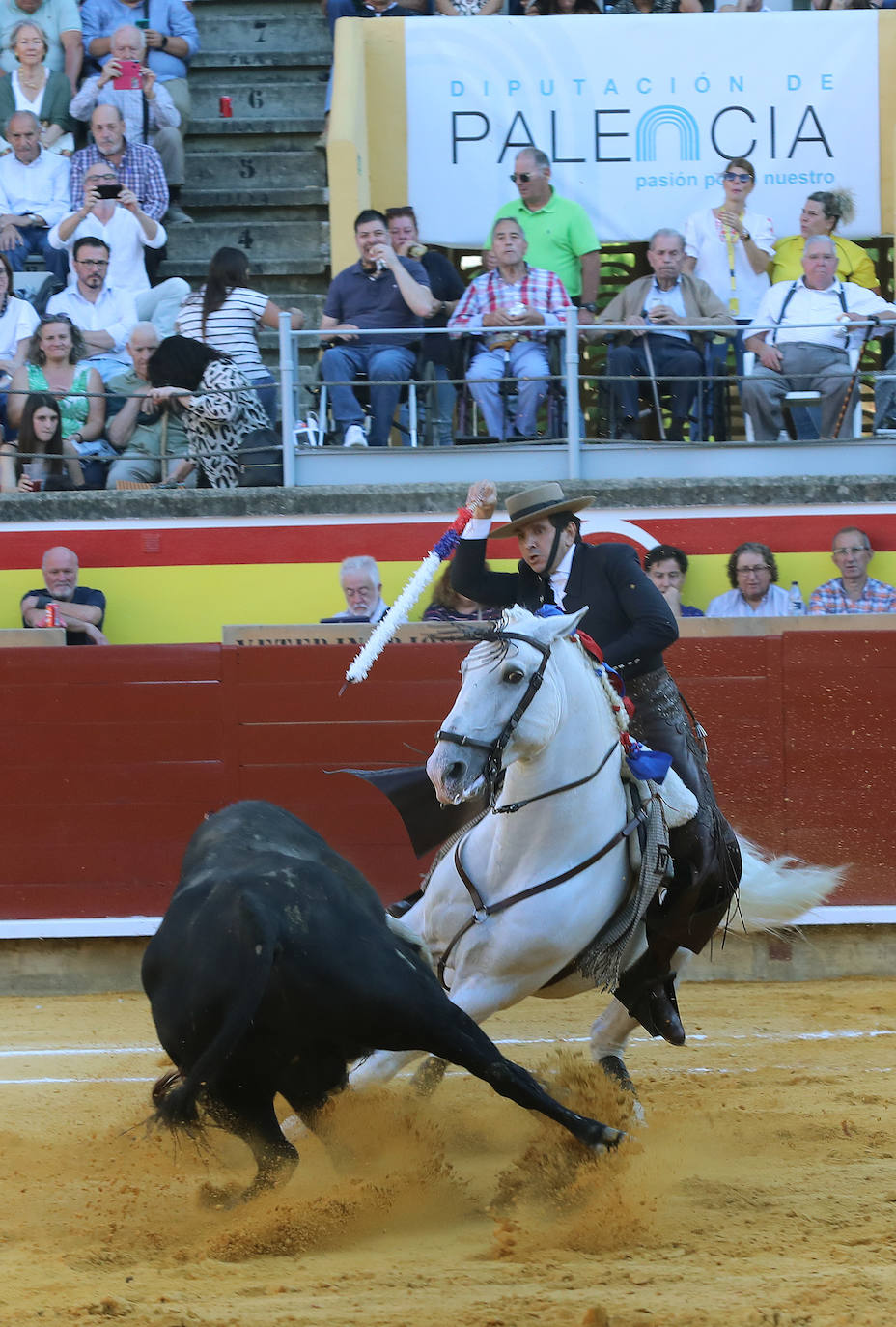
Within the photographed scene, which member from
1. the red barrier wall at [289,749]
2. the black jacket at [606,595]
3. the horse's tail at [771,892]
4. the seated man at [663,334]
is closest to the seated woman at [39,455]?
the red barrier wall at [289,749]

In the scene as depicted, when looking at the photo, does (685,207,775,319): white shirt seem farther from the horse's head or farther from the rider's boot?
the horse's head

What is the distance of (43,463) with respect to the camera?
8602 mm

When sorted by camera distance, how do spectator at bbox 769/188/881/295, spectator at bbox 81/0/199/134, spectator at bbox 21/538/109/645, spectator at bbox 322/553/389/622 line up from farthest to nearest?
spectator at bbox 81/0/199/134 → spectator at bbox 769/188/881/295 → spectator at bbox 21/538/109/645 → spectator at bbox 322/553/389/622

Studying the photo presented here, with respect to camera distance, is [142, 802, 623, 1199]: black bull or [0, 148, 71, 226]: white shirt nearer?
[142, 802, 623, 1199]: black bull

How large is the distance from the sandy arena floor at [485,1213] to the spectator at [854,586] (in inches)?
118

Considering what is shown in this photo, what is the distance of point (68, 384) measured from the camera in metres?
8.56

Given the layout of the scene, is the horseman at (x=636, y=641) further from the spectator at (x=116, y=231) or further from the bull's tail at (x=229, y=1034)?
the spectator at (x=116, y=231)

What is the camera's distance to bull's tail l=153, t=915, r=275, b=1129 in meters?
3.26

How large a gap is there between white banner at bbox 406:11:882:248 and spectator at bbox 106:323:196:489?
2.48m

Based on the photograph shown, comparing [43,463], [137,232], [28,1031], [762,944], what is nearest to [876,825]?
[762,944]

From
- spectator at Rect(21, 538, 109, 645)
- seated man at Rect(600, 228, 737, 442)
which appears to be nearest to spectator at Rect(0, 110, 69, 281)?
spectator at Rect(21, 538, 109, 645)

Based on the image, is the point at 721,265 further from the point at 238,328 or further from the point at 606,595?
the point at 606,595

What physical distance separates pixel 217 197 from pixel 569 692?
769cm

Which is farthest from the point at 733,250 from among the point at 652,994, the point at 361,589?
the point at 652,994
